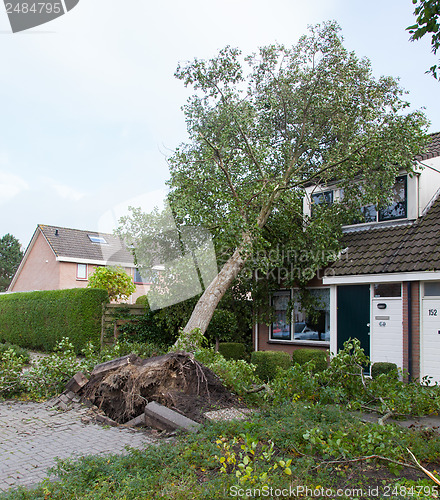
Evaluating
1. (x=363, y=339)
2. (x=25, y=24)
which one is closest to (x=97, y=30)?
(x=25, y=24)

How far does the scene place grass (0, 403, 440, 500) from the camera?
356cm

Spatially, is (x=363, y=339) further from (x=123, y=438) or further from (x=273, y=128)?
(x=123, y=438)

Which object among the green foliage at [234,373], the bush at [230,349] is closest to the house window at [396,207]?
the bush at [230,349]

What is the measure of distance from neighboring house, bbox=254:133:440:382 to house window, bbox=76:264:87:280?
18937mm

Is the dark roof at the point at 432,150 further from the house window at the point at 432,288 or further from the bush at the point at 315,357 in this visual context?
the bush at the point at 315,357

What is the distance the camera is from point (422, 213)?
12.8 m

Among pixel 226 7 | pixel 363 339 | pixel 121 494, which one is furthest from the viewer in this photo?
pixel 363 339

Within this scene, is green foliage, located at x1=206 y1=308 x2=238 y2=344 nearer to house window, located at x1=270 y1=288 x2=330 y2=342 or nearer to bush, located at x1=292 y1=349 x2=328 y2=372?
house window, located at x1=270 y1=288 x2=330 y2=342

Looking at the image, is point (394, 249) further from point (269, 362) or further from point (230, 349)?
point (230, 349)

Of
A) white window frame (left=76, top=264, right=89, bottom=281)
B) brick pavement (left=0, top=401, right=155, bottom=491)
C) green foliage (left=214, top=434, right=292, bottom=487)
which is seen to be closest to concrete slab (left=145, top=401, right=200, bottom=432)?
brick pavement (left=0, top=401, right=155, bottom=491)

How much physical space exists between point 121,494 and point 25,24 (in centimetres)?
666

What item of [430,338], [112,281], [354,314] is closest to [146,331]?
[112,281]

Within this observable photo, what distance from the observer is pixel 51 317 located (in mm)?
16969

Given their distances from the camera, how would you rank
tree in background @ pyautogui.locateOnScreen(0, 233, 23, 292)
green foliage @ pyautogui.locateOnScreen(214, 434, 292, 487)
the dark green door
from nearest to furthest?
green foliage @ pyautogui.locateOnScreen(214, 434, 292, 487) < the dark green door < tree in background @ pyautogui.locateOnScreen(0, 233, 23, 292)
